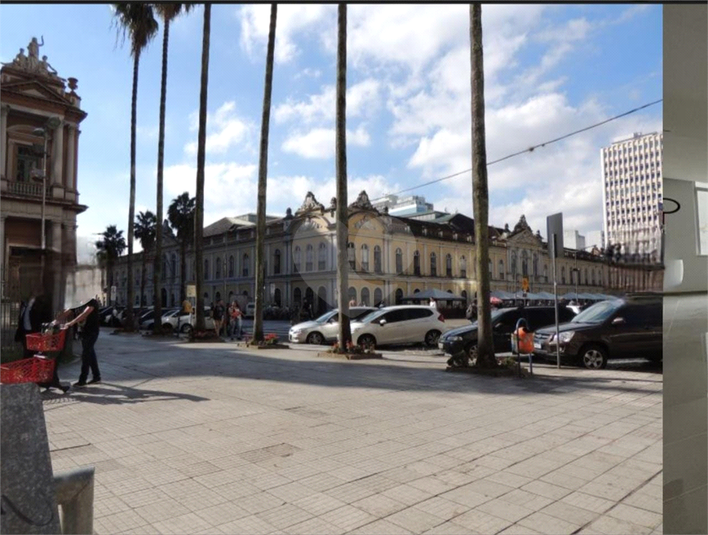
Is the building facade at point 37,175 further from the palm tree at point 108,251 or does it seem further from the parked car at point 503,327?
the parked car at point 503,327

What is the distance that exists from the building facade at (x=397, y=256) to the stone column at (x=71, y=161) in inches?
15.8

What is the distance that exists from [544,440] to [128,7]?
4748 mm

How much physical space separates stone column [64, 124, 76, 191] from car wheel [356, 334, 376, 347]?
1359 cm

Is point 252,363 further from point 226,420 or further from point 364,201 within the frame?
point 226,420

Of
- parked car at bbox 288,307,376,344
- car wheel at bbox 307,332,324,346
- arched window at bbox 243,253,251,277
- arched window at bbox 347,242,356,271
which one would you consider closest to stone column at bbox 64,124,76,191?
arched window at bbox 347,242,356,271

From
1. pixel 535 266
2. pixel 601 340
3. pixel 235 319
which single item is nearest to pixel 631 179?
pixel 535 266

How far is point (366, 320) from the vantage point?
50.5ft

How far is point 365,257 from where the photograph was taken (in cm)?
977

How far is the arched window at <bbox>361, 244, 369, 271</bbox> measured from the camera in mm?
9252

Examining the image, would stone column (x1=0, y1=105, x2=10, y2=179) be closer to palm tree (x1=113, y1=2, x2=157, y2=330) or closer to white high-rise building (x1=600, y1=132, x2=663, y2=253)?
palm tree (x1=113, y1=2, x2=157, y2=330)

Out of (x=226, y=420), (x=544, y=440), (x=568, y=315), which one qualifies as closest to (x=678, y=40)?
(x=544, y=440)

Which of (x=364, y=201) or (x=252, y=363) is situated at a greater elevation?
(x=364, y=201)

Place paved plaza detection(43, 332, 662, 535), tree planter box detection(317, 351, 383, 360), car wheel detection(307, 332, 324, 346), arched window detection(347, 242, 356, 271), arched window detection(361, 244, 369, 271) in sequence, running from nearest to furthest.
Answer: paved plaza detection(43, 332, 662, 535) → arched window detection(361, 244, 369, 271) → arched window detection(347, 242, 356, 271) → tree planter box detection(317, 351, 383, 360) → car wheel detection(307, 332, 324, 346)

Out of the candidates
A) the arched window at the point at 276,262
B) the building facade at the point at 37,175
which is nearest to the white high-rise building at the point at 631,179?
the building facade at the point at 37,175
